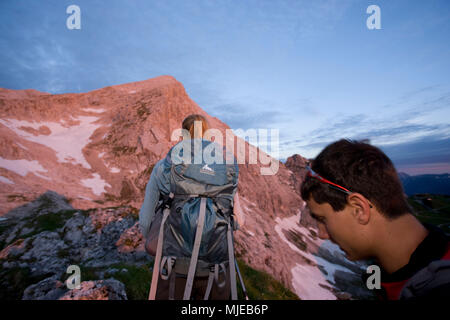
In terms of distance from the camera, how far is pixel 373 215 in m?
2.06

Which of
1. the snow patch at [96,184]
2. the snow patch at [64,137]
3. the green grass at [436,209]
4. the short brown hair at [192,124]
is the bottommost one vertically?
the green grass at [436,209]

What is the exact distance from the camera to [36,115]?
47.4 metres

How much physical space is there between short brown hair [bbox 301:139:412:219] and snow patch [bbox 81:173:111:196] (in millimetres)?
35862

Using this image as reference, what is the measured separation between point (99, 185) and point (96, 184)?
56 cm

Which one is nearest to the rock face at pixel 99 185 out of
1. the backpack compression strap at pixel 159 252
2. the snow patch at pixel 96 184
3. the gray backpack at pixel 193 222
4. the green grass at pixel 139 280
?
the snow patch at pixel 96 184

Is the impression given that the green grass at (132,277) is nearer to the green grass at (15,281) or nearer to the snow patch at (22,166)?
the green grass at (15,281)

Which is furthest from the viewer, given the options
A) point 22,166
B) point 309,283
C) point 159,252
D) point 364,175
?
point 309,283

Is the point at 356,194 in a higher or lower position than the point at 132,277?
higher

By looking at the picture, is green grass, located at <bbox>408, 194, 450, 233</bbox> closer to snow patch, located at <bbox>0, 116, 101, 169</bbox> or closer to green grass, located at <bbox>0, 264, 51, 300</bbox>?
green grass, located at <bbox>0, 264, 51, 300</bbox>

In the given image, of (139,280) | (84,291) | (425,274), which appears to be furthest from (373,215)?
(139,280)

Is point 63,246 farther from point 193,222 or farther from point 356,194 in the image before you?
point 356,194

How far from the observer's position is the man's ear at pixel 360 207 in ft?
6.71

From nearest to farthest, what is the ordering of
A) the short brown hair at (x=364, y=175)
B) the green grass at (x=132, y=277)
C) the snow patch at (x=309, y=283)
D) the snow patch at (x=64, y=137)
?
1. the short brown hair at (x=364, y=175)
2. the green grass at (x=132, y=277)
3. the snow patch at (x=309, y=283)
4. the snow patch at (x=64, y=137)

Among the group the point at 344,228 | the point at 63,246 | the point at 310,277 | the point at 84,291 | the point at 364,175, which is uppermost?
the point at 364,175
